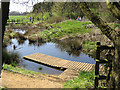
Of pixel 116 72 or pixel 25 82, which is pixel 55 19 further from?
pixel 116 72

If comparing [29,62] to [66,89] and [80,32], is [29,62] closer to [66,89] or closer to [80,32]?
[66,89]

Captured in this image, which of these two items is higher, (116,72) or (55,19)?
(55,19)

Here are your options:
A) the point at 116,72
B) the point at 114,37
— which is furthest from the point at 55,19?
the point at 116,72

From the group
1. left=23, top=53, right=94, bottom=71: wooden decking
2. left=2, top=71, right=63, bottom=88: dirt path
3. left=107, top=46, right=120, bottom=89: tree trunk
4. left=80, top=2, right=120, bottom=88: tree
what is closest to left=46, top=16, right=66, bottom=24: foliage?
left=23, top=53, right=94, bottom=71: wooden decking

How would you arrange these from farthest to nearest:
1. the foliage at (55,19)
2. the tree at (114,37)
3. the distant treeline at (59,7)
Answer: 1. the foliage at (55,19)
2. the distant treeline at (59,7)
3. the tree at (114,37)

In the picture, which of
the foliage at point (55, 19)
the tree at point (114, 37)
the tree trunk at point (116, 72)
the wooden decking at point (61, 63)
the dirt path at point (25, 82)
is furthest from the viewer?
the foliage at point (55, 19)

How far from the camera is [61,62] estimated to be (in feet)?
38.3

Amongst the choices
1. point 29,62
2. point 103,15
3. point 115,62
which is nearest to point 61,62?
point 29,62

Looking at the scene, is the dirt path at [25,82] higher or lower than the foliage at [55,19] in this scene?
lower

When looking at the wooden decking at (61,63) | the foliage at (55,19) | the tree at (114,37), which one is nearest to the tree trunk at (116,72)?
the tree at (114,37)

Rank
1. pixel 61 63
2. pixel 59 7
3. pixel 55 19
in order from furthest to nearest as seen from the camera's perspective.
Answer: pixel 55 19
pixel 59 7
pixel 61 63

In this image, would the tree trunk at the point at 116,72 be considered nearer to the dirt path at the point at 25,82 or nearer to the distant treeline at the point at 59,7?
the dirt path at the point at 25,82

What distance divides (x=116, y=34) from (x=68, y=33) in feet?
70.2

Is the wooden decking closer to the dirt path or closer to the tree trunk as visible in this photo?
the dirt path
